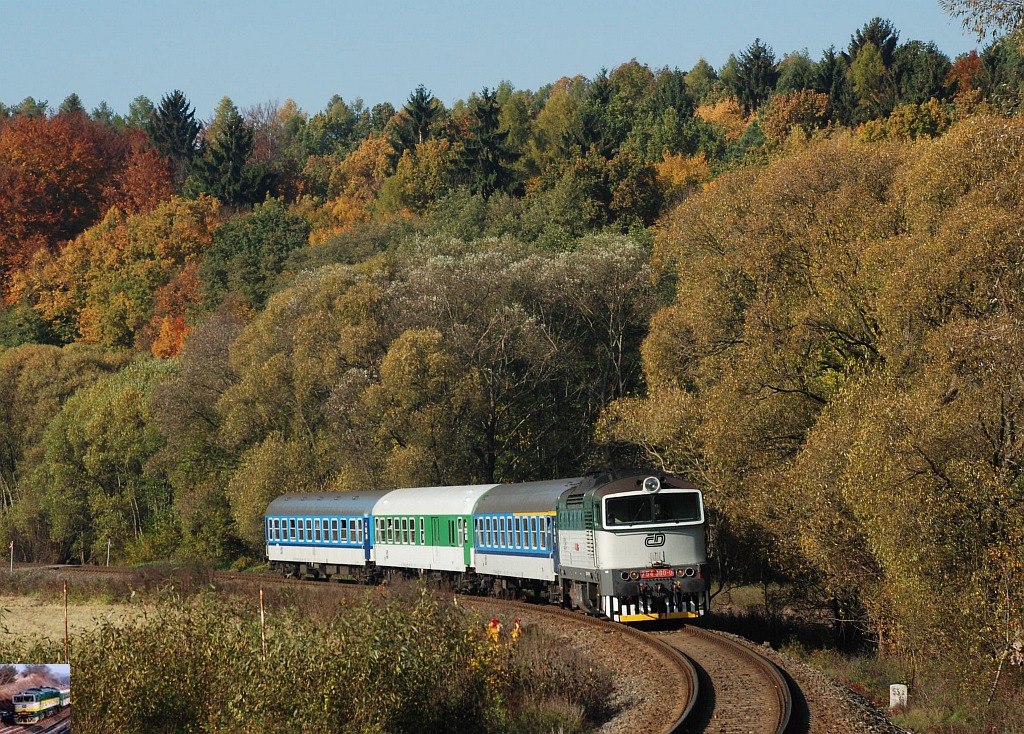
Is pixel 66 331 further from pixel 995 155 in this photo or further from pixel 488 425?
pixel 995 155

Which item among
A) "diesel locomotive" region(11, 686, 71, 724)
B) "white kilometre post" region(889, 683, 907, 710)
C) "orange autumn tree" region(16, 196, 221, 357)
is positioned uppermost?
"orange autumn tree" region(16, 196, 221, 357)

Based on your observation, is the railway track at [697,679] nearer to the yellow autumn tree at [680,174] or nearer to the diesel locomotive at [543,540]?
the diesel locomotive at [543,540]

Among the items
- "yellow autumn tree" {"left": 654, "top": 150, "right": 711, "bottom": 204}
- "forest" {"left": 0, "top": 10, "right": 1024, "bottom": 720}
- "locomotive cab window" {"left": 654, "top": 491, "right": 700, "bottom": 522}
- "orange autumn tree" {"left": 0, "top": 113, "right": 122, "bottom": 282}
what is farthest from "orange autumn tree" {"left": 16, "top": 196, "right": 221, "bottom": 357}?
"locomotive cab window" {"left": 654, "top": 491, "right": 700, "bottom": 522}

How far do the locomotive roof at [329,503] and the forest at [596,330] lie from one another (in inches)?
182

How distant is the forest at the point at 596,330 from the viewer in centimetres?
2600

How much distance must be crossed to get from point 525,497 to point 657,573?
6.74 m

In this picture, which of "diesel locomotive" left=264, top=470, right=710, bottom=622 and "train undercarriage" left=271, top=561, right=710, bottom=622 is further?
"diesel locomotive" left=264, top=470, right=710, bottom=622

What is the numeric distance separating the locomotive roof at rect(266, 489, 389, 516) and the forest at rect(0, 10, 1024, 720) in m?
4.63

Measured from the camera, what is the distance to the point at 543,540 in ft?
105

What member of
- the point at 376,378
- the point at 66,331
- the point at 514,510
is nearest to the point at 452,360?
the point at 376,378

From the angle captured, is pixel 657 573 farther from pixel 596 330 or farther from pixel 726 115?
pixel 726 115

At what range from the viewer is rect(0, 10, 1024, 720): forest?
26.0 metres

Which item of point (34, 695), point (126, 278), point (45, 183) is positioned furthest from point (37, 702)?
point (45, 183)

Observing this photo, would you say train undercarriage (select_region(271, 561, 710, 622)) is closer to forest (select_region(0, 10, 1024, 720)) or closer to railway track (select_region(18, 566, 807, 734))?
railway track (select_region(18, 566, 807, 734))
